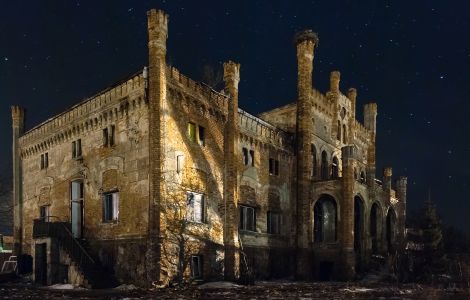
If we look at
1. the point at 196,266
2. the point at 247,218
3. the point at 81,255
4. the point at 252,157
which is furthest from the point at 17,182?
the point at 252,157

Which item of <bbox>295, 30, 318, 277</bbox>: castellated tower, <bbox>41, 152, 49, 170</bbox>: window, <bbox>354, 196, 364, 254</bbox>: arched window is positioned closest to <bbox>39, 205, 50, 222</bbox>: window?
<bbox>41, 152, 49, 170</bbox>: window

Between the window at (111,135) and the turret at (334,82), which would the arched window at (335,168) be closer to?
the turret at (334,82)

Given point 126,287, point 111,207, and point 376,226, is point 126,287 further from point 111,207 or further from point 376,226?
point 376,226

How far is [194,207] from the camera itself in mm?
22156

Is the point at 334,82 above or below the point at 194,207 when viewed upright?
above

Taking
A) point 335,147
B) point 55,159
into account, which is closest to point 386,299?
point 335,147

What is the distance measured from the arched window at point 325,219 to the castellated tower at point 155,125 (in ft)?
47.1

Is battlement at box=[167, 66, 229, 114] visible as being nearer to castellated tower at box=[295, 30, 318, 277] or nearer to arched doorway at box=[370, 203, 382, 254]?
castellated tower at box=[295, 30, 318, 277]

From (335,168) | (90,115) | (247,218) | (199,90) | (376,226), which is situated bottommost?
(376,226)

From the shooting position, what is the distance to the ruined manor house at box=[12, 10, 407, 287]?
20219mm

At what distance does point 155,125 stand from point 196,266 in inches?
296

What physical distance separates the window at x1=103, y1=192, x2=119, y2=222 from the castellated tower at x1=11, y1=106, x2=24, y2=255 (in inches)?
447

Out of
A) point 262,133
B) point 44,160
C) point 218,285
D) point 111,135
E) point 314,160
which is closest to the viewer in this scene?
point 218,285

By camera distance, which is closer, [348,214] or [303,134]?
[348,214]
